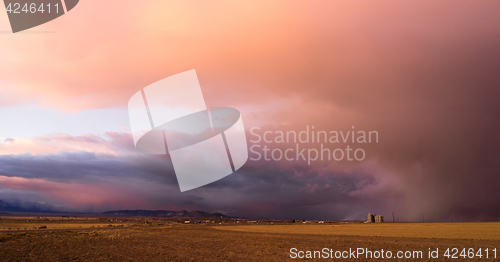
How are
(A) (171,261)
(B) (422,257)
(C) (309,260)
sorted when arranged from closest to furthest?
(A) (171,261)
(C) (309,260)
(B) (422,257)

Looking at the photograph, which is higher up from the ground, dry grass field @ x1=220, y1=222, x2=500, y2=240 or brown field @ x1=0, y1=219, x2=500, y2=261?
brown field @ x1=0, y1=219, x2=500, y2=261

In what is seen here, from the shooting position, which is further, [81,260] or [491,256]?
[491,256]

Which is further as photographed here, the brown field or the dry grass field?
the dry grass field

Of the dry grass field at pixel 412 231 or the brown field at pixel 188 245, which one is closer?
the brown field at pixel 188 245

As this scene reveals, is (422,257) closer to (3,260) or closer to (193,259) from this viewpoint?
(193,259)

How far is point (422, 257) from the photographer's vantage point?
30750 mm

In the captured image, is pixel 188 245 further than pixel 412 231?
No

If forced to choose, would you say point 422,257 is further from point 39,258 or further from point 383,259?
point 39,258

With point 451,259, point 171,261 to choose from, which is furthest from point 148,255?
point 451,259

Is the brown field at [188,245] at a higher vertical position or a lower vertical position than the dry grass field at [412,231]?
higher

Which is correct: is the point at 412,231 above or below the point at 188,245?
below

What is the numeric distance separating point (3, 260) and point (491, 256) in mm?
46069

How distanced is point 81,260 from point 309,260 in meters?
20.4

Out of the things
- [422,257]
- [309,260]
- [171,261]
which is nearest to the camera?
[171,261]
